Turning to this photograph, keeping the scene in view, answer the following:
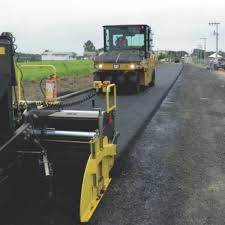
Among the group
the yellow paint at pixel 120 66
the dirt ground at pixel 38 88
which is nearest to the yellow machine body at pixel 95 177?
the dirt ground at pixel 38 88

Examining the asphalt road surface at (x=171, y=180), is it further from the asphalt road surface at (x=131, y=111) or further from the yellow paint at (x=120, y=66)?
the yellow paint at (x=120, y=66)

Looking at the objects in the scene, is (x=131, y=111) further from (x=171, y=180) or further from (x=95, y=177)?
(x=95, y=177)

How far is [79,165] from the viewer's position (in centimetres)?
606

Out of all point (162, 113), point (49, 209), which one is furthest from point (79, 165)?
point (162, 113)

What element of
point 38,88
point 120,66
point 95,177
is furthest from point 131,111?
point 38,88

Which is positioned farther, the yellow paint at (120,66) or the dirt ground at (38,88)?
the yellow paint at (120,66)

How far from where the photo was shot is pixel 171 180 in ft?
22.5

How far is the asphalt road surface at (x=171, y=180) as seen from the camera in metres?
5.47

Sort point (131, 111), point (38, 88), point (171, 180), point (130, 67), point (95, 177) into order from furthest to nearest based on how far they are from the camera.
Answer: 1. point (38, 88)
2. point (130, 67)
3. point (131, 111)
4. point (171, 180)
5. point (95, 177)

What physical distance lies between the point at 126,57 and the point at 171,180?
1298 centimetres

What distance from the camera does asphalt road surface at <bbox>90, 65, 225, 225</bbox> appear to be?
5469mm

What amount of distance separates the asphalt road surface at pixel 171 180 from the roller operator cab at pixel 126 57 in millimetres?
7824

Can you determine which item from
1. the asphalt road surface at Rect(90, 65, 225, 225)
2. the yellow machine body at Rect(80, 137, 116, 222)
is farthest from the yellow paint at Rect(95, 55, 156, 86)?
the yellow machine body at Rect(80, 137, 116, 222)

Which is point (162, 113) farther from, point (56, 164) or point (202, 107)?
point (56, 164)
